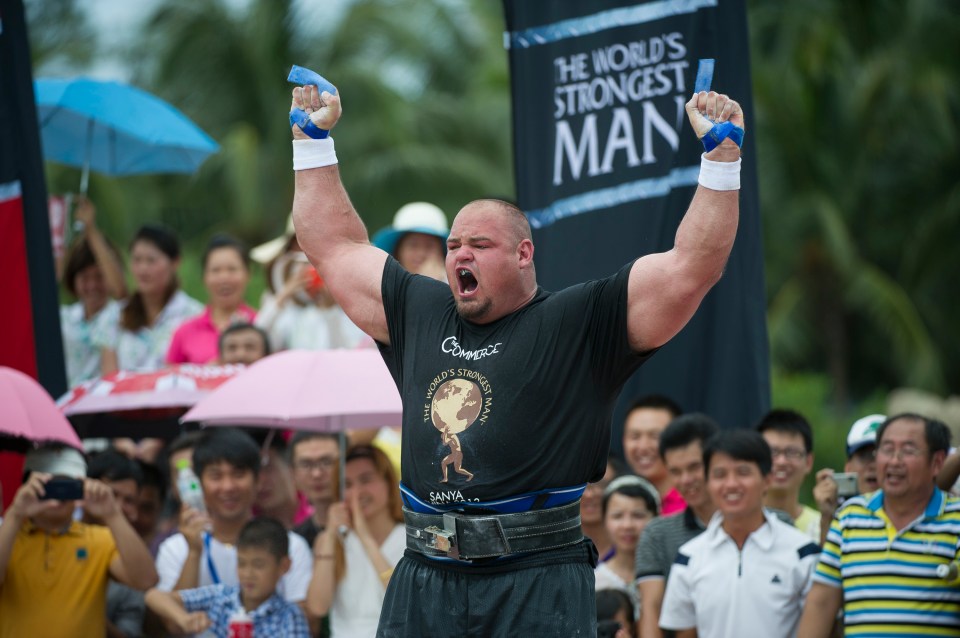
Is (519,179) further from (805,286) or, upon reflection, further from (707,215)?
(805,286)

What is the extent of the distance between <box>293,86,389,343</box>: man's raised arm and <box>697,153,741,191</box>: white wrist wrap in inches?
55.1

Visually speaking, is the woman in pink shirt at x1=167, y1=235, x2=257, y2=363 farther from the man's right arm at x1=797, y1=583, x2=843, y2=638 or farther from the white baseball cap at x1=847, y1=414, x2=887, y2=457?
the man's right arm at x1=797, y1=583, x2=843, y2=638

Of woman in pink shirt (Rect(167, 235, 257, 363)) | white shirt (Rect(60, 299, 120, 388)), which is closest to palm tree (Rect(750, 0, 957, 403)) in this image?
woman in pink shirt (Rect(167, 235, 257, 363))

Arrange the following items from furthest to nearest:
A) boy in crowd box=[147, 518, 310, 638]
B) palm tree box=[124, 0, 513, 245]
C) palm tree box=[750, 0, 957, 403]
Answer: palm tree box=[124, 0, 513, 245], palm tree box=[750, 0, 957, 403], boy in crowd box=[147, 518, 310, 638]

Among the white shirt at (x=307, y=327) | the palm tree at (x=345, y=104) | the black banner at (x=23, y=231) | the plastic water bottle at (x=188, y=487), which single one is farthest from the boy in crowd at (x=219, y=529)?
the palm tree at (x=345, y=104)

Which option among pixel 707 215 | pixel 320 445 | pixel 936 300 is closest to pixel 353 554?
pixel 320 445

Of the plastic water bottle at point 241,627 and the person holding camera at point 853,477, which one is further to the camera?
the plastic water bottle at point 241,627

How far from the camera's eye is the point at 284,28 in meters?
25.6

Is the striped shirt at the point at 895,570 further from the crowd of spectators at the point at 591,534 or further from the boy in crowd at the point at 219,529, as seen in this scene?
the boy in crowd at the point at 219,529

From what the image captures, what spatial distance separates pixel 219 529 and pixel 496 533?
11.0ft

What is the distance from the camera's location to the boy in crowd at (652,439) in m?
8.55

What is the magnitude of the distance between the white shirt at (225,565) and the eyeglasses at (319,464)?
1.48 ft

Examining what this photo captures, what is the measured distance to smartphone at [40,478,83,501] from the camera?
296 inches

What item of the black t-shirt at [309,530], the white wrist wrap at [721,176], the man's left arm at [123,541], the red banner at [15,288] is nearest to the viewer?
the white wrist wrap at [721,176]
